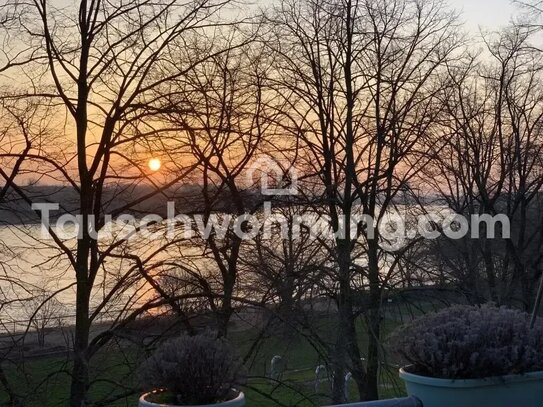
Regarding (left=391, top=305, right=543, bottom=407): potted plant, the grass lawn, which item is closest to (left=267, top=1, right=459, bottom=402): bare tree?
the grass lawn

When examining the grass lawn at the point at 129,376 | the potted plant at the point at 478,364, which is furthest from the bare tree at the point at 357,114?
the potted plant at the point at 478,364

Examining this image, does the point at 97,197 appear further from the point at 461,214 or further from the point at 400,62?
the point at 461,214

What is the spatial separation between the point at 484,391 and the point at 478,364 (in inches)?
5.2

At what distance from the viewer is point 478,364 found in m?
3.67

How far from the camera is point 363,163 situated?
12453 millimetres

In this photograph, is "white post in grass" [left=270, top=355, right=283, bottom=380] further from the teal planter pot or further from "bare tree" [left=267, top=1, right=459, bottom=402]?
the teal planter pot

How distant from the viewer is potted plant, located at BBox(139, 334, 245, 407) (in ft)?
11.6

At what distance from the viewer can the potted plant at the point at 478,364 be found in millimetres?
3641

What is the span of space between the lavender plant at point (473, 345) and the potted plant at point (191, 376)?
0.96m

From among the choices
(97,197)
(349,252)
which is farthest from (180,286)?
(349,252)

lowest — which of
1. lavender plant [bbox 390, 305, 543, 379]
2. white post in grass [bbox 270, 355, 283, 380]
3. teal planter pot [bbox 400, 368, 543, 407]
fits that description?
white post in grass [bbox 270, 355, 283, 380]

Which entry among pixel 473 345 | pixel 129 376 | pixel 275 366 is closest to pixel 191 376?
pixel 473 345

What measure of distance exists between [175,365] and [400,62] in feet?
31.7

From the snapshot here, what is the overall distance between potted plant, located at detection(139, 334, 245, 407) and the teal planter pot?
0.93 meters
